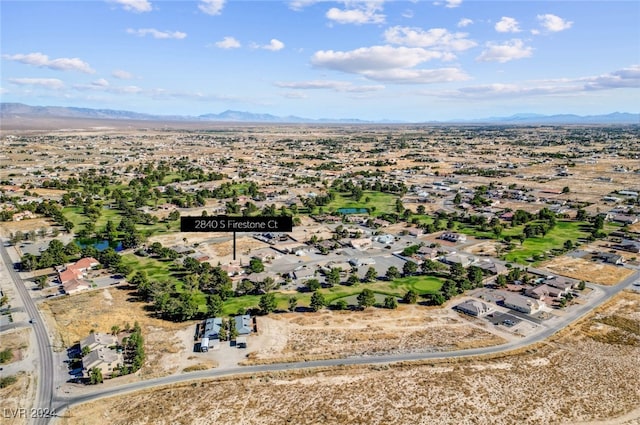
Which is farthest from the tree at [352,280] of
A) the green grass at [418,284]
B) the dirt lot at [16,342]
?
the dirt lot at [16,342]

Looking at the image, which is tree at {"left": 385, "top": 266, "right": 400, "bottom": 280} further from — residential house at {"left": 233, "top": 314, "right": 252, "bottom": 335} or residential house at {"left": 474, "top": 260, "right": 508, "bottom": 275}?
residential house at {"left": 233, "top": 314, "right": 252, "bottom": 335}

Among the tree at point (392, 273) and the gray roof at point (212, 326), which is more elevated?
the tree at point (392, 273)

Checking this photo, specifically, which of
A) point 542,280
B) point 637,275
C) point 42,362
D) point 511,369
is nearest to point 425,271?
point 542,280

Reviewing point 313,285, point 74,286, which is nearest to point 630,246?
point 313,285

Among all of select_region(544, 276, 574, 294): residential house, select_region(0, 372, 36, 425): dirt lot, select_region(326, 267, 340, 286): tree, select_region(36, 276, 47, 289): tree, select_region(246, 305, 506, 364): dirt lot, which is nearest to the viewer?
select_region(0, 372, 36, 425): dirt lot

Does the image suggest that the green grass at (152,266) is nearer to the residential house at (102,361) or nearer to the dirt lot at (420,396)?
the residential house at (102,361)

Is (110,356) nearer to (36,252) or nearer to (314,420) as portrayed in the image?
(314,420)

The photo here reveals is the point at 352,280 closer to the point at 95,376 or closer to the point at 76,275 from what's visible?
the point at 95,376

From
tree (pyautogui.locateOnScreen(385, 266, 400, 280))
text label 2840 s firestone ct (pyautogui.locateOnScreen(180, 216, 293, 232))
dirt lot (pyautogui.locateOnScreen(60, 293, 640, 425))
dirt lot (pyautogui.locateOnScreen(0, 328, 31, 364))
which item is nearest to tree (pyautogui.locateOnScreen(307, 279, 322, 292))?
tree (pyautogui.locateOnScreen(385, 266, 400, 280))

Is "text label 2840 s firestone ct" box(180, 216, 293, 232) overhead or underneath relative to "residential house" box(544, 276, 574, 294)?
overhead
